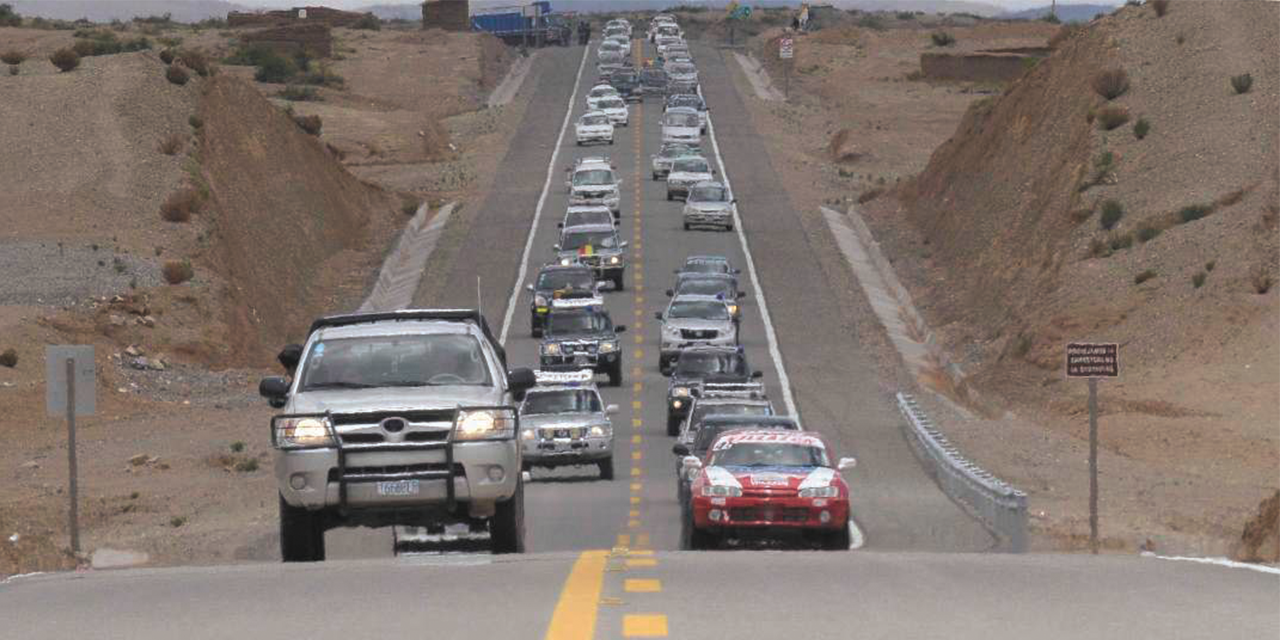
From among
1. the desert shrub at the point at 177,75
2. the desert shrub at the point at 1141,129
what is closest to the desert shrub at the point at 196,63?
the desert shrub at the point at 177,75

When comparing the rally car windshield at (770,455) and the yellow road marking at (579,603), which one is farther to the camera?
the rally car windshield at (770,455)

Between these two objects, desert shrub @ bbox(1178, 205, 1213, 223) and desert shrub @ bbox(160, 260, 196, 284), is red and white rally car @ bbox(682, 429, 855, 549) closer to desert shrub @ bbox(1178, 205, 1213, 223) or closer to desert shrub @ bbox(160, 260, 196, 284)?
desert shrub @ bbox(160, 260, 196, 284)

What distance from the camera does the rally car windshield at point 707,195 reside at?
6875 centimetres

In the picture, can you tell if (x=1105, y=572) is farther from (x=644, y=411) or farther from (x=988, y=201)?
(x=988, y=201)

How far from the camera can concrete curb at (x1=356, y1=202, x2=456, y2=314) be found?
2306 inches

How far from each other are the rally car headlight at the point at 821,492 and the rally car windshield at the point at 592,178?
49809mm

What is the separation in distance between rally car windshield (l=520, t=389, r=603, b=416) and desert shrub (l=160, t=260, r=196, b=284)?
19324 mm

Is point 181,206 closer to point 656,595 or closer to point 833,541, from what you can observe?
point 833,541

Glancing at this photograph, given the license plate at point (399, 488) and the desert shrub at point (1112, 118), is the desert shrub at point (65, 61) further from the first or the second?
the license plate at point (399, 488)

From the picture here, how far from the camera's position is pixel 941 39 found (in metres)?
136

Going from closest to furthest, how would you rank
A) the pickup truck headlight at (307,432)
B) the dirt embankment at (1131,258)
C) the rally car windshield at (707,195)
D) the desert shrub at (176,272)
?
the pickup truck headlight at (307,432), the dirt embankment at (1131,258), the desert shrub at (176,272), the rally car windshield at (707,195)

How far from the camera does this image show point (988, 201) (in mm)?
65875

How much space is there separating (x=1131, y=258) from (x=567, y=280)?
13.6 metres

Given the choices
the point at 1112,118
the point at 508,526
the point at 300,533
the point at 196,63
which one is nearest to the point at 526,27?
the point at 196,63
